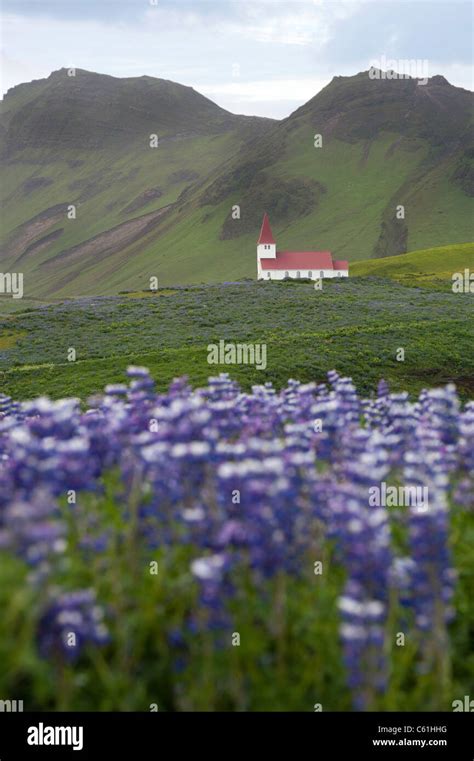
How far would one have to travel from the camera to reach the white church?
5443 inches

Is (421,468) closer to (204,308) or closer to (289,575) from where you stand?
(289,575)

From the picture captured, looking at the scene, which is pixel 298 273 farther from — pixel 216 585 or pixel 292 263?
pixel 216 585

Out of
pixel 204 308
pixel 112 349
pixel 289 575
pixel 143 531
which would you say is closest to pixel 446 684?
pixel 289 575

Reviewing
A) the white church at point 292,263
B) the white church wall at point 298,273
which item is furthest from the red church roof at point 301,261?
the white church wall at point 298,273

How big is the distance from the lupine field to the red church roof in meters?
133

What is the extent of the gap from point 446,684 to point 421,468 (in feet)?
7.02

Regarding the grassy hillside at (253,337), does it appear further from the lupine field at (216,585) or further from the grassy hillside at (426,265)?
the grassy hillside at (426,265)

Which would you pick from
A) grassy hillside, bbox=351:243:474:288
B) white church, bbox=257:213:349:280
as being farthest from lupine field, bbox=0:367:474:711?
white church, bbox=257:213:349:280

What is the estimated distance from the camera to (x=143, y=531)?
7.34 metres

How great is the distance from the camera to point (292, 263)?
142500mm
